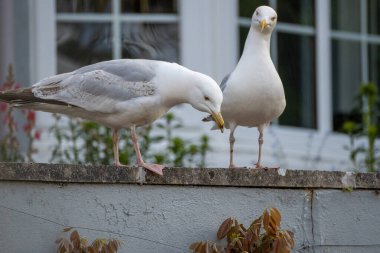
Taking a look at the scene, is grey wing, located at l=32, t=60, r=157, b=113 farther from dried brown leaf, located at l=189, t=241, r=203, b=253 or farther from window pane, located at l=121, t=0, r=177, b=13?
window pane, located at l=121, t=0, r=177, b=13

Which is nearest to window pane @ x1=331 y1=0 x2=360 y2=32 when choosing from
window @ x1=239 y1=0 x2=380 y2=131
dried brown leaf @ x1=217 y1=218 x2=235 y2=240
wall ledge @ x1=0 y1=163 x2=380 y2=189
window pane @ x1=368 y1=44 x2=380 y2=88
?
window @ x1=239 y1=0 x2=380 y2=131

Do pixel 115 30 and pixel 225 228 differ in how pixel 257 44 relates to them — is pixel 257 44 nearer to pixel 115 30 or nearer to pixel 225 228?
pixel 225 228

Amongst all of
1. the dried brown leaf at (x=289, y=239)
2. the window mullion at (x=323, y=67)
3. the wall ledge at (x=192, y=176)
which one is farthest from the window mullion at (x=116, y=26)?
the dried brown leaf at (x=289, y=239)

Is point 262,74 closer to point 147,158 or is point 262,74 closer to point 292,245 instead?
point 292,245

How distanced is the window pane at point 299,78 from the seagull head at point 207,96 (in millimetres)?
4148

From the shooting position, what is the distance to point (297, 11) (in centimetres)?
864

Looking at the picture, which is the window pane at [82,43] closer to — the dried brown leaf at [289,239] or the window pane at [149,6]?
the window pane at [149,6]

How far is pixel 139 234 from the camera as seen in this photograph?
4.28m

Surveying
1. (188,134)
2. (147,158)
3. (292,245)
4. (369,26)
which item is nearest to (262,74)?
(292,245)

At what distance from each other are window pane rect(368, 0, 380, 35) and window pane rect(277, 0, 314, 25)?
86cm

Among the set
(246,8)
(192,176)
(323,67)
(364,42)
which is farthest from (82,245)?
(364,42)

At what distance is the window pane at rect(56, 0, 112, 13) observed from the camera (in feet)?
26.2

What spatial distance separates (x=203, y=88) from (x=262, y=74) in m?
0.60

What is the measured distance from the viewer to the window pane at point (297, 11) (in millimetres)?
8570
